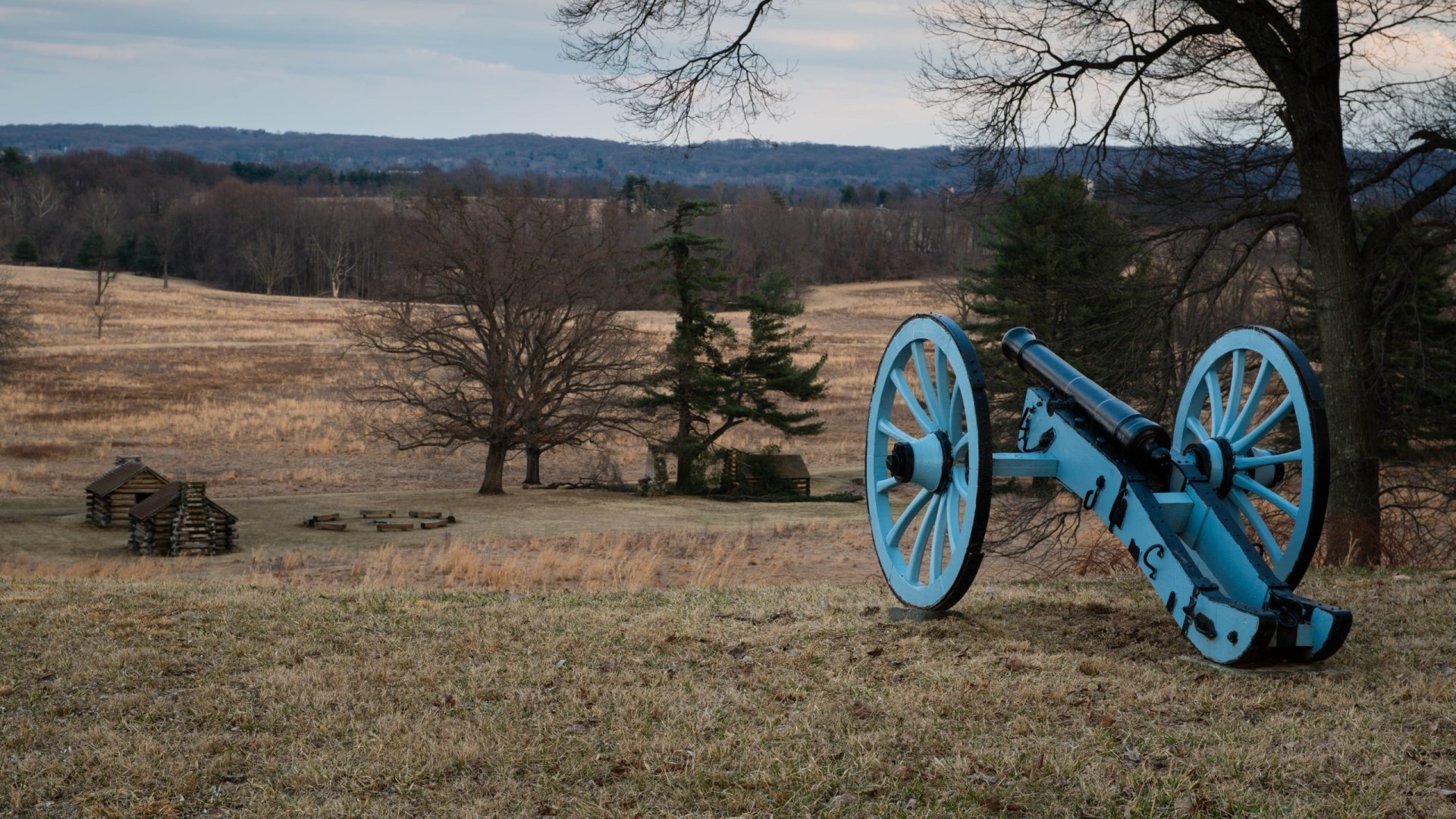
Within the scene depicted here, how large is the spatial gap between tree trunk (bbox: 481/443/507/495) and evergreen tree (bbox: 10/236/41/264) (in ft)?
273

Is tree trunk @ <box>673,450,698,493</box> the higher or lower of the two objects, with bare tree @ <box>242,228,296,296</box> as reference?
lower

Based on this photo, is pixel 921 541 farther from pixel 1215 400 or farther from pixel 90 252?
pixel 90 252

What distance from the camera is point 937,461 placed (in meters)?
6.77

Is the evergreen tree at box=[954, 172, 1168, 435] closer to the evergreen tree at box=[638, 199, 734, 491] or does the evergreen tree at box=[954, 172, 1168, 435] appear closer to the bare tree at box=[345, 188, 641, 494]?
the bare tree at box=[345, 188, 641, 494]

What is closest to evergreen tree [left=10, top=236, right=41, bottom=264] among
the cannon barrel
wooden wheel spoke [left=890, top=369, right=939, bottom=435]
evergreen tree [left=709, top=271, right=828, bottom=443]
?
evergreen tree [left=709, top=271, right=828, bottom=443]

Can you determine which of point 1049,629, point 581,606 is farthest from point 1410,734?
point 581,606

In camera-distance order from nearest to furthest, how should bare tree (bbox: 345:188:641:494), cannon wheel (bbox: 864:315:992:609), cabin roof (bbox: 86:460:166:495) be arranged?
cannon wheel (bbox: 864:315:992:609)
cabin roof (bbox: 86:460:166:495)
bare tree (bbox: 345:188:641:494)

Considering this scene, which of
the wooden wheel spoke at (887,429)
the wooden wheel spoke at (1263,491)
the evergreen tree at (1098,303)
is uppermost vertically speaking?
the evergreen tree at (1098,303)

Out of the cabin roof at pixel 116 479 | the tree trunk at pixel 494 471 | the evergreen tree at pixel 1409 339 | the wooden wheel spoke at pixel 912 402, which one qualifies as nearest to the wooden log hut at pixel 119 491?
the cabin roof at pixel 116 479

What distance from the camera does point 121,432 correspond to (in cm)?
3869

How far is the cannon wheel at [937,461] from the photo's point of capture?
614 centimetres

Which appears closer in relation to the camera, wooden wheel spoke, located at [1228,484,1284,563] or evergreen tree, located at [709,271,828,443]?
wooden wheel spoke, located at [1228,484,1284,563]

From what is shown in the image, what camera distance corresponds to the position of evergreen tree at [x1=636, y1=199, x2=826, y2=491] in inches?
1355

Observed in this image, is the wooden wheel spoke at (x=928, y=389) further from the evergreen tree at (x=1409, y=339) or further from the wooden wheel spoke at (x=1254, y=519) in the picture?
the evergreen tree at (x=1409, y=339)
